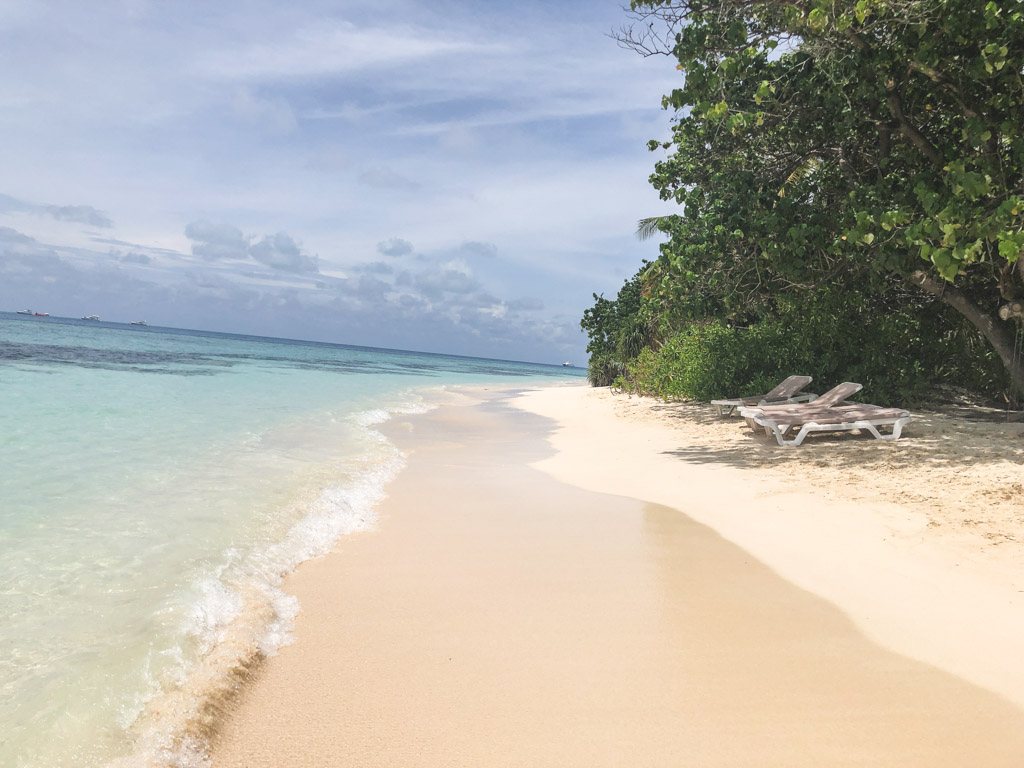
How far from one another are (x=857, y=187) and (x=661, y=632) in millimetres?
9652

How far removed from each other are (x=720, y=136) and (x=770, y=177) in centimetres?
118

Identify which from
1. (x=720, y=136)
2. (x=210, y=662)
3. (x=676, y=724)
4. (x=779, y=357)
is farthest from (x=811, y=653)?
(x=779, y=357)

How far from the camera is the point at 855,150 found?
11547 mm

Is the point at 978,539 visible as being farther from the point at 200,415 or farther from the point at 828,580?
the point at 200,415

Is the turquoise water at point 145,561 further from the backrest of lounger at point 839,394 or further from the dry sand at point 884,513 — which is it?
the backrest of lounger at point 839,394

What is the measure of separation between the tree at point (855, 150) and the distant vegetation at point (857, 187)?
4 centimetres

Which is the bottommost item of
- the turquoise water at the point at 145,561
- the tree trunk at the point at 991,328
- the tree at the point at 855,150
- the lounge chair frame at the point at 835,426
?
the turquoise water at the point at 145,561

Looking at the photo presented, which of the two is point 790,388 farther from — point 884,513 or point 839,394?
point 884,513

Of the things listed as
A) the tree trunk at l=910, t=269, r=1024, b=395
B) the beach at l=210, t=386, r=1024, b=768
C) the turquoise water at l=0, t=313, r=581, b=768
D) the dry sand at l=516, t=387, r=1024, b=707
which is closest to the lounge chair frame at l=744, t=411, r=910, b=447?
the dry sand at l=516, t=387, r=1024, b=707

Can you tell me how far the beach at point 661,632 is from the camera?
110 inches

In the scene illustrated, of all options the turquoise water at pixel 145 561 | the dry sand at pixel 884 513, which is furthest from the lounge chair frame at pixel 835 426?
the turquoise water at pixel 145 561

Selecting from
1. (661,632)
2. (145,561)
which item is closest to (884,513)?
(661,632)

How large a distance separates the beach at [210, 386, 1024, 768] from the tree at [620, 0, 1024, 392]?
3.63 meters

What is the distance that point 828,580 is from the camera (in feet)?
15.7
